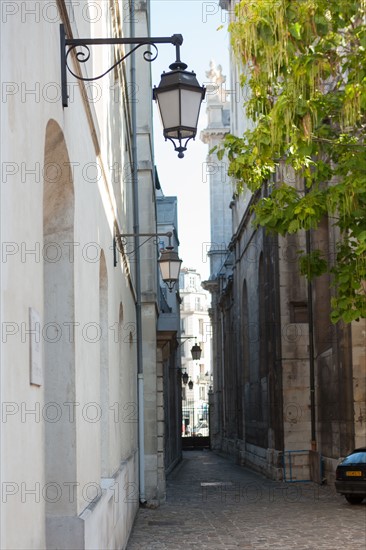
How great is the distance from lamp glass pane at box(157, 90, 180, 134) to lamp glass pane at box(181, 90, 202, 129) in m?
0.05

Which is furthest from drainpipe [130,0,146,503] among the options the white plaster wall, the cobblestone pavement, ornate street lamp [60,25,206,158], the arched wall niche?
the arched wall niche

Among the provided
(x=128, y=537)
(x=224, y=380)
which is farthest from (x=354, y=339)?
(x=224, y=380)

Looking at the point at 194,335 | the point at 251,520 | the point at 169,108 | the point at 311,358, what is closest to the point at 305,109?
the point at 169,108

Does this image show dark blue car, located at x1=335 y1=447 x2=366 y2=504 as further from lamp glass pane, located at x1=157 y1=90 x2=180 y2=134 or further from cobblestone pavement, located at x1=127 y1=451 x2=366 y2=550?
lamp glass pane, located at x1=157 y1=90 x2=180 y2=134

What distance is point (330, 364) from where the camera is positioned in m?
27.7

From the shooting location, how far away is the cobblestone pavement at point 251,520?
46.6 ft

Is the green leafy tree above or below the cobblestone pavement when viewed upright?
above

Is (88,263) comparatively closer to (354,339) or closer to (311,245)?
(354,339)

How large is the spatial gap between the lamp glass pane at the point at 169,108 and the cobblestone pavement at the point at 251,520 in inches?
272

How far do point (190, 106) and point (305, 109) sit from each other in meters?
3.81

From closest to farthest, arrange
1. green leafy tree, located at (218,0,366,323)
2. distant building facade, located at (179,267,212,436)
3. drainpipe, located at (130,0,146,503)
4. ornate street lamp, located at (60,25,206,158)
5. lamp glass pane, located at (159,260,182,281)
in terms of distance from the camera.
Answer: ornate street lamp, located at (60,25,206,158) < green leafy tree, located at (218,0,366,323) < drainpipe, located at (130,0,146,503) < lamp glass pane, located at (159,260,182,281) < distant building facade, located at (179,267,212,436)

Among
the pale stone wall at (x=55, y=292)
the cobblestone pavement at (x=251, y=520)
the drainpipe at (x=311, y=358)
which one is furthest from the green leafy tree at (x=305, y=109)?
the drainpipe at (x=311, y=358)

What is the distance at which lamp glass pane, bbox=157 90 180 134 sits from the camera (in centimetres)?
839

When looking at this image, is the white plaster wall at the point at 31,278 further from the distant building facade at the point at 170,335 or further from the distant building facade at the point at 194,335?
the distant building facade at the point at 194,335
